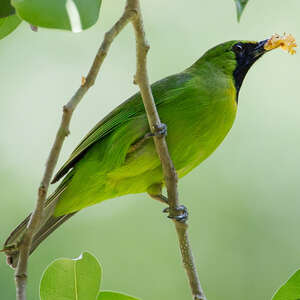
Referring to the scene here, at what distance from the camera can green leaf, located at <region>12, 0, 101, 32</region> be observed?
1.78 m

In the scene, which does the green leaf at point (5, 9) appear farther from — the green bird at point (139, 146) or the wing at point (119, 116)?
the wing at point (119, 116)

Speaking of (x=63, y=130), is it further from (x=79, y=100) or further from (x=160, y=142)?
(x=160, y=142)

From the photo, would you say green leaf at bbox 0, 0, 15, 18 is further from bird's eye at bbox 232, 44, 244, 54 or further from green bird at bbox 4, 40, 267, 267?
bird's eye at bbox 232, 44, 244, 54

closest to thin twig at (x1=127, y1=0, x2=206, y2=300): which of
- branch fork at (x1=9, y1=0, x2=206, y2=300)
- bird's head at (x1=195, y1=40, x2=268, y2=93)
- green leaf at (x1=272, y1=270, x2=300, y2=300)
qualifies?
branch fork at (x1=9, y1=0, x2=206, y2=300)

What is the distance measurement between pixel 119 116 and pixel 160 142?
0.94 m

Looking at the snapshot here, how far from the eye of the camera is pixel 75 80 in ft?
22.8

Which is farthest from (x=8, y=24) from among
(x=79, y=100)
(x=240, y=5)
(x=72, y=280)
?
(x=72, y=280)

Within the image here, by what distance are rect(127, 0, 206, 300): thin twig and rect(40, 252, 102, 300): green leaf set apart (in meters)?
0.46

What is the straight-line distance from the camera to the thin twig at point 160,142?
7.42 ft

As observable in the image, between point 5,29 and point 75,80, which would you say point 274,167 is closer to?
point 75,80

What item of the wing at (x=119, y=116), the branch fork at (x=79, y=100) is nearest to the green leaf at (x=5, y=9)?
the branch fork at (x=79, y=100)

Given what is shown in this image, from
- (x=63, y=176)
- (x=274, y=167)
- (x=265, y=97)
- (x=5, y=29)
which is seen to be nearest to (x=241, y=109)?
(x=265, y=97)

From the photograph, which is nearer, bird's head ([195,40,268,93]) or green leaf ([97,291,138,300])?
green leaf ([97,291,138,300])

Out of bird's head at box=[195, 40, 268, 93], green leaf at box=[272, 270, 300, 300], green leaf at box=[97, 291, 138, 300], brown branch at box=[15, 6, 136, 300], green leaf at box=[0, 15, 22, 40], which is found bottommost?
green leaf at box=[272, 270, 300, 300]
